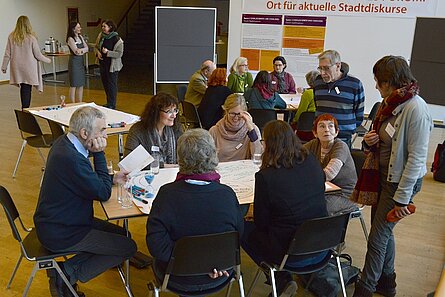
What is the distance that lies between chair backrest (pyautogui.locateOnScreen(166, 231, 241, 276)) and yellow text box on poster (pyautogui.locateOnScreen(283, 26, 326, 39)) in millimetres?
6896

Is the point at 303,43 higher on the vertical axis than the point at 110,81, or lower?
higher

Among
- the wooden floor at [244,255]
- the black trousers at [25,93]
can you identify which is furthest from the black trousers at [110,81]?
the wooden floor at [244,255]

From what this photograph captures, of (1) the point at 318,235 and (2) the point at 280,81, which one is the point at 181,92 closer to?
(2) the point at 280,81

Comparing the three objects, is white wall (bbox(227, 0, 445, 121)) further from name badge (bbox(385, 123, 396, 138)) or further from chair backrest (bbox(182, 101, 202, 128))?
name badge (bbox(385, 123, 396, 138))

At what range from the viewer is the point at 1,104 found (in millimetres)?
8797

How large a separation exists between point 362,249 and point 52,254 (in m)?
2.46

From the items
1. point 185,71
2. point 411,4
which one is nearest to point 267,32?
point 185,71

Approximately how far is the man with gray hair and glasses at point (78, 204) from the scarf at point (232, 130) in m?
1.22

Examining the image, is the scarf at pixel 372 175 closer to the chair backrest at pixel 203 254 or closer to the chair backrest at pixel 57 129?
the chair backrest at pixel 203 254

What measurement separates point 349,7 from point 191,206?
7020 mm

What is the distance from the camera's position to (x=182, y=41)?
8359mm

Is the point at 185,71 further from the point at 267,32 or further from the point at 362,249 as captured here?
the point at 362,249

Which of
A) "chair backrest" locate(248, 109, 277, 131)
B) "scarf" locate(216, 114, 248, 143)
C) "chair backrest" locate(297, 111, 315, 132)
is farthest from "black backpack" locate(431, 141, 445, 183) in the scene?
"scarf" locate(216, 114, 248, 143)

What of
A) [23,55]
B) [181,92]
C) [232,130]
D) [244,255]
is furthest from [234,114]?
[23,55]
